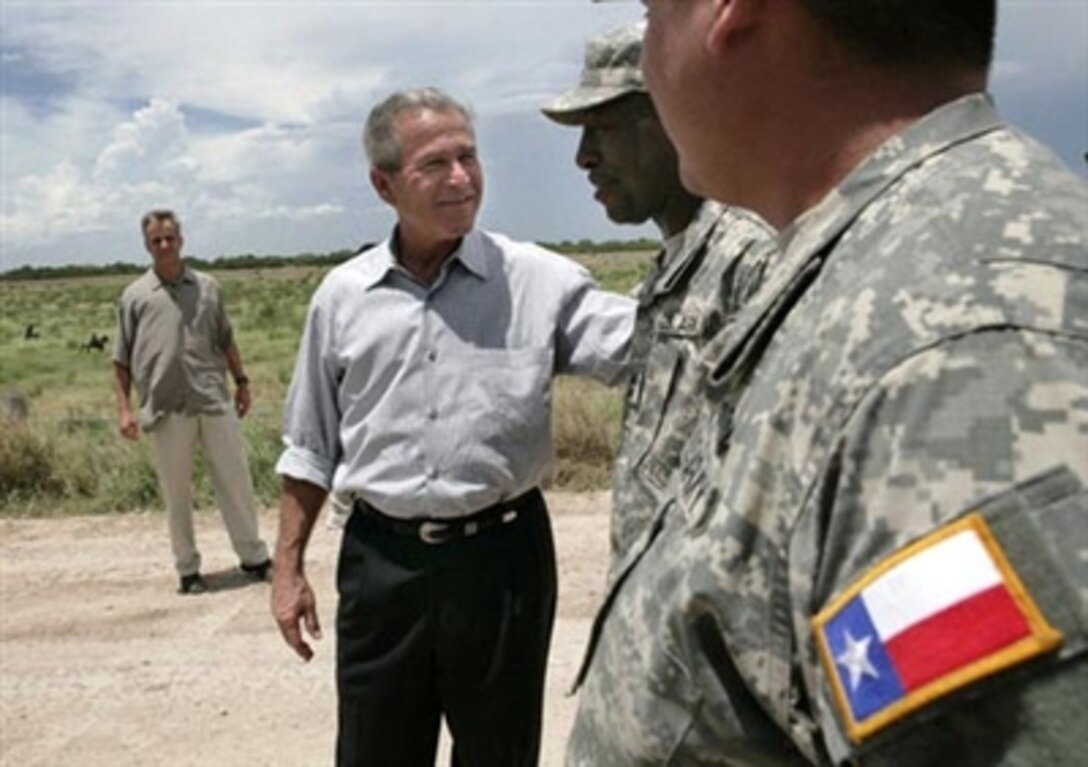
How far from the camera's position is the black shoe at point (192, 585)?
7.04m

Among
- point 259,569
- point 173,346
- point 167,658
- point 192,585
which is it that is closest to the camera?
point 167,658

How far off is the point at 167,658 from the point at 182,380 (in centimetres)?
178

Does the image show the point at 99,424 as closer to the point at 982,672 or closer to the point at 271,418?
the point at 271,418

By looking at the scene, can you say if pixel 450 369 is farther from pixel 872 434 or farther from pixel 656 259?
pixel 872 434

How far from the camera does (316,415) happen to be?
11.1ft

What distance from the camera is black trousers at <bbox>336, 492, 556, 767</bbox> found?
3.19m

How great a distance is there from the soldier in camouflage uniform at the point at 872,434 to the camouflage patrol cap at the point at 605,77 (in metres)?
1.42

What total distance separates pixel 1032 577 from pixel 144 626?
242 inches

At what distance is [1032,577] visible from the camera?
0.86 m

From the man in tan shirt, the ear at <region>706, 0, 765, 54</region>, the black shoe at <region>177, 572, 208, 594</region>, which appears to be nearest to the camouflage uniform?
the ear at <region>706, 0, 765, 54</region>

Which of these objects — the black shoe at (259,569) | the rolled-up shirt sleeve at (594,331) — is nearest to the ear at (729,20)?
the rolled-up shirt sleeve at (594,331)

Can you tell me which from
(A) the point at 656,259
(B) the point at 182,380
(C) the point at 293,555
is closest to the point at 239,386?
(B) the point at 182,380

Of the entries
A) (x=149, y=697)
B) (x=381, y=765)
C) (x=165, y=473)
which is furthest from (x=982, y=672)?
(x=165, y=473)

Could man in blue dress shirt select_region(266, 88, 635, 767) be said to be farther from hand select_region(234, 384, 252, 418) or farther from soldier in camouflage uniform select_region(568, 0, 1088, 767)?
hand select_region(234, 384, 252, 418)
